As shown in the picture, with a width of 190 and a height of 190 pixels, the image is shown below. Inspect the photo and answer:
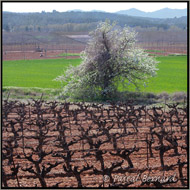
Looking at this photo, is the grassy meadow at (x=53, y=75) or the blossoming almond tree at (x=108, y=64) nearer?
the blossoming almond tree at (x=108, y=64)

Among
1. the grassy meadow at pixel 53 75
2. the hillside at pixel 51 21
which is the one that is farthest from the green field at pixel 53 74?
the hillside at pixel 51 21

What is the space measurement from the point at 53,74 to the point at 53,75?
0.58 m

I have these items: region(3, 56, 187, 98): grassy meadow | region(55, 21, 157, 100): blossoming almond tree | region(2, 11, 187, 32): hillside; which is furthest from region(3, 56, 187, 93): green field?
region(2, 11, 187, 32): hillside

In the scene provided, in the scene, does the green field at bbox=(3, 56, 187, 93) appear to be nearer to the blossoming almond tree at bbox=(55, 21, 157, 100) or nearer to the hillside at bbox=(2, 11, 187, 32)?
the blossoming almond tree at bbox=(55, 21, 157, 100)

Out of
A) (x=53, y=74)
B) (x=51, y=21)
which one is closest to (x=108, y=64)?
(x=53, y=74)

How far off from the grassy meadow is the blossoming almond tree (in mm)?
2567

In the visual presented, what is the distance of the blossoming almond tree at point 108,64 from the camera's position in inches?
900

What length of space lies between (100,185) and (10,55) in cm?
4405

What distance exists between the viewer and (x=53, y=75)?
108ft

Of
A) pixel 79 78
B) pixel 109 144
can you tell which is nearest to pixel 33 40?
pixel 79 78

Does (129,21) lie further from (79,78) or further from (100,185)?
(100,185)

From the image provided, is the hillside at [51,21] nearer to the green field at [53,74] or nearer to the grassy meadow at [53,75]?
the green field at [53,74]

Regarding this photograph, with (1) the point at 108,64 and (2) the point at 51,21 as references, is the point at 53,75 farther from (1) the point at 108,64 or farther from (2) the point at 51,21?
(2) the point at 51,21

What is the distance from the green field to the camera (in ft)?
89.4
